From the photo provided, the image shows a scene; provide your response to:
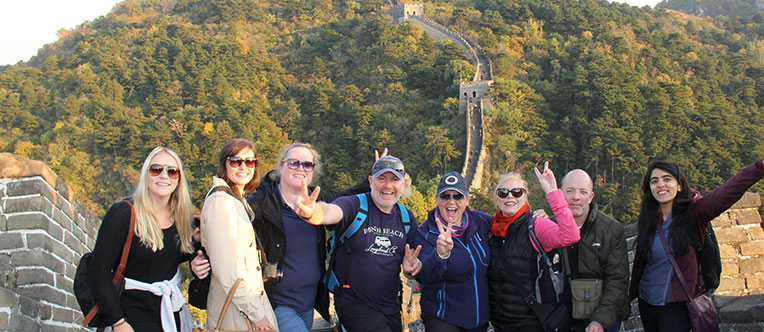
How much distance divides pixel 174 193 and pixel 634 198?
87.9ft

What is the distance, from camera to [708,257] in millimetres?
3789

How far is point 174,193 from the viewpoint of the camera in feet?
11.8

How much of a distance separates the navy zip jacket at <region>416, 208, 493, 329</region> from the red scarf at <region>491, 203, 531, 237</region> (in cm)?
11

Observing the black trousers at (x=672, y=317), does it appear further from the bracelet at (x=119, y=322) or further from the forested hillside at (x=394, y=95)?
the forested hillside at (x=394, y=95)

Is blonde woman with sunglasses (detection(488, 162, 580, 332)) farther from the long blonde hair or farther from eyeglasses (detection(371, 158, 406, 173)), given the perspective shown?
the long blonde hair

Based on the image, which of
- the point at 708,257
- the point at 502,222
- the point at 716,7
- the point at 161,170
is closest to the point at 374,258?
the point at 502,222

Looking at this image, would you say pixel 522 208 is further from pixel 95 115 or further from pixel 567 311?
pixel 95 115

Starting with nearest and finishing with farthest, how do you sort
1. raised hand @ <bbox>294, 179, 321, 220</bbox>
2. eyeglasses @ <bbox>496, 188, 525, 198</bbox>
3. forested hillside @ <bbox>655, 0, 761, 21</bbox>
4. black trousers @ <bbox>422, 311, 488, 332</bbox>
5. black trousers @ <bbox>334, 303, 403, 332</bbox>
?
raised hand @ <bbox>294, 179, 321, 220</bbox>, black trousers @ <bbox>334, 303, 403, 332</bbox>, black trousers @ <bbox>422, 311, 488, 332</bbox>, eyeglasses @ <bbox>496, 188, 525, 198</bbox>, forested hillside @ <bbox>655, 0, 761, 21</bbox>

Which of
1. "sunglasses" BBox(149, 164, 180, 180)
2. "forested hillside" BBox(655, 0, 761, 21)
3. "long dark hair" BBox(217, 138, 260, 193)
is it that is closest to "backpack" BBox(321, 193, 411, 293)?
"long dark hair" BBox(217, 138, 260, 193)

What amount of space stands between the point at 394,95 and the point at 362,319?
38.8 meters

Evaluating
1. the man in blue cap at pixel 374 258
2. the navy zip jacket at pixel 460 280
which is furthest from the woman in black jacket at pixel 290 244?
the navy zip jacket at pixel 460 280

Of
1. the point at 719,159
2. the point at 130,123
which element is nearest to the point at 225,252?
the point at 719,159

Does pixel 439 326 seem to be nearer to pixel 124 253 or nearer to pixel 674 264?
pixel 674 264

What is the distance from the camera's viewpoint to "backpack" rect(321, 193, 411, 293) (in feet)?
12.4
